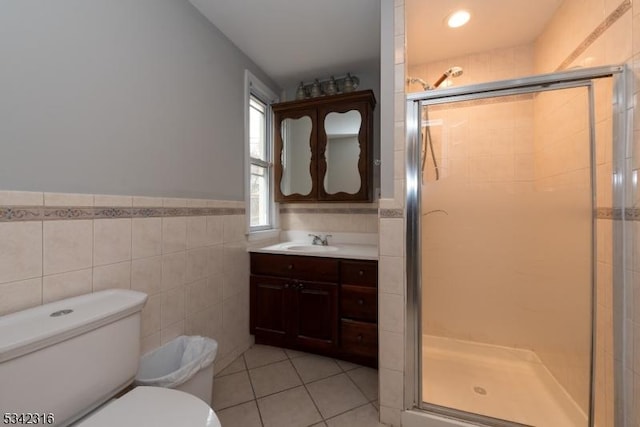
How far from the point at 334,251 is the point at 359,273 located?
0.28 meters

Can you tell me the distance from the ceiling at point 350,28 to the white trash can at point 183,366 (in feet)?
6.71

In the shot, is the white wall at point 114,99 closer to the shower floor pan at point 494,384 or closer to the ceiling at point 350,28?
the ceiling at point 350,28

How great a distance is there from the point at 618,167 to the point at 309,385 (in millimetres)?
2017

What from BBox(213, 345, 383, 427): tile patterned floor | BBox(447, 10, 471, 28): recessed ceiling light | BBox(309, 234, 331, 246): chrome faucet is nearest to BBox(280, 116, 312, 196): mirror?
BBox(309, 234, 331, 246): chrome faucet

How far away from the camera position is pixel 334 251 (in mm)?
2072

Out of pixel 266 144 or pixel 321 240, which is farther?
pixel 266 144

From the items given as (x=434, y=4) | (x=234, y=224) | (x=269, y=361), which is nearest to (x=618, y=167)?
(x=434, y=4)

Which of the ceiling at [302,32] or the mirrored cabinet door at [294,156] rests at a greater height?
the ceiling at [302,32]

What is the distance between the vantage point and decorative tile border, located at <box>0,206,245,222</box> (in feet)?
3.02

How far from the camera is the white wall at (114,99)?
945 millimetres

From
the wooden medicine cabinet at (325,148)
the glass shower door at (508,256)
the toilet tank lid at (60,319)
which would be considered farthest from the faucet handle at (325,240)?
the toilet tank lid at (60,319)

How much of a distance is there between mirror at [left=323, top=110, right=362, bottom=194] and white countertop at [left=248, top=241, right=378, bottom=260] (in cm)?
50

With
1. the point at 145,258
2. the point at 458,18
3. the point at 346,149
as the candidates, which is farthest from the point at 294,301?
the point at 458,18

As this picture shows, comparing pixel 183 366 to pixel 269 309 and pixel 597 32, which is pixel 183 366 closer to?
pixel 269 309
